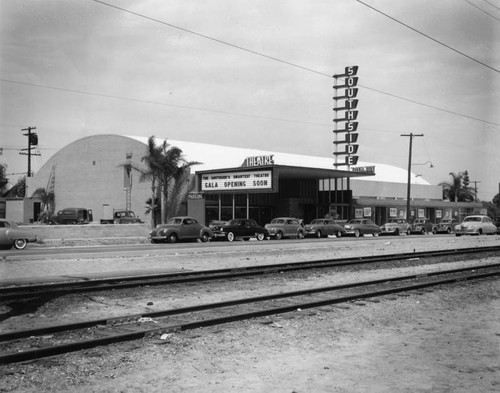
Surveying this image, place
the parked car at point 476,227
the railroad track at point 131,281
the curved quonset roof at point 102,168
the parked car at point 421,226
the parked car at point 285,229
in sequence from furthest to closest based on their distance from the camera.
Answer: the parked car at point 421,226 → the curved quonset roof at point 102,168 → the parked car at point 476,227 → the parked car at point 285,229 → the railroad track at point 131,281

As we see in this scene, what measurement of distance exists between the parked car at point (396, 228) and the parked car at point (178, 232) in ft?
70.9

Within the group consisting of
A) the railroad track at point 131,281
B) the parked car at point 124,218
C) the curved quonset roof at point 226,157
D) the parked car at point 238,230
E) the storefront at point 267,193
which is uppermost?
the curved quonset roof at point 226,157

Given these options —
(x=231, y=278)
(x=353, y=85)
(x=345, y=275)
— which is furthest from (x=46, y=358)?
(x=353, y=85)

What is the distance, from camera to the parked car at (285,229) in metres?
40.2

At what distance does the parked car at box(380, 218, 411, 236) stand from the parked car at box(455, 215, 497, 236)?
17.9ft

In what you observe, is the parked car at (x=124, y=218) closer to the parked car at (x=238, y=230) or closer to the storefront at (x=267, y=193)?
the storefront at (x=267, y=193)

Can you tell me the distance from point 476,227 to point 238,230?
22240mm

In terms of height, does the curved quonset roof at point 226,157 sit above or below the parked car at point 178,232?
above

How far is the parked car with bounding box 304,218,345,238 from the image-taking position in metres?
44.2

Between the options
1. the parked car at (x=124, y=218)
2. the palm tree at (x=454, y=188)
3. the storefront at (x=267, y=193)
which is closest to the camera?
the parked car at (x=124, y=218)

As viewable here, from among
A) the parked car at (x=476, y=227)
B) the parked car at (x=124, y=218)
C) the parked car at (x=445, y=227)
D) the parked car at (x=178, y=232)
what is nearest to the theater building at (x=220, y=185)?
the parked car at (x=124, y=218)

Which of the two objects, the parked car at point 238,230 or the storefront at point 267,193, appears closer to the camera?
the parked car at point 238,230

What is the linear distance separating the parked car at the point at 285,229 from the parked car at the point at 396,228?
11735mm

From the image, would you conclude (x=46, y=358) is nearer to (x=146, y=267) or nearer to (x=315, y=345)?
(x=315, y=345)
